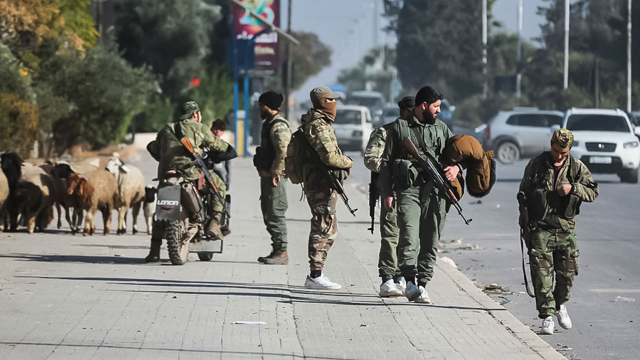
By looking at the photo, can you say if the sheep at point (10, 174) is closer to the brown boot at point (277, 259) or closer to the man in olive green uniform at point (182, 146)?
the man in olive green uniform at point (182, 146)

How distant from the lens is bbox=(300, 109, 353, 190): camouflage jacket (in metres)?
11.6

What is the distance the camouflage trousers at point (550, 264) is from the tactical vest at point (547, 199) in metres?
0.13

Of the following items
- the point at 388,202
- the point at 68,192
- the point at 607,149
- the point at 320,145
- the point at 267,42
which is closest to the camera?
the point at 388,202

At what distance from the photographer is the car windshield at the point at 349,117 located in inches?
1854

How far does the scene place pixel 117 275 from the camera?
504 inches

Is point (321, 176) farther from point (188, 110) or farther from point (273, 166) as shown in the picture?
point (188, 110)

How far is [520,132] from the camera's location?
3978 cm

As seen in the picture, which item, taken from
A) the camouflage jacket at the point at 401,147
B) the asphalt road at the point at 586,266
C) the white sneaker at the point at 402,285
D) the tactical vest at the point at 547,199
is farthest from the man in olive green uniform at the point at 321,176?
the tactical vest at the point at 547,199

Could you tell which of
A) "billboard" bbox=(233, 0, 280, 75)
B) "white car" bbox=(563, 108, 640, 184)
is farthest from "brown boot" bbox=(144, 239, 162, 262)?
"billboard" bbox=(233, 0, 280, 75)

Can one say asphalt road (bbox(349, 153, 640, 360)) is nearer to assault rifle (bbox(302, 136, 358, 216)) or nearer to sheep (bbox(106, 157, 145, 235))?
assault rifle (bbox(302, 136, 358, 216))

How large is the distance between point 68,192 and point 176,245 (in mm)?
4017

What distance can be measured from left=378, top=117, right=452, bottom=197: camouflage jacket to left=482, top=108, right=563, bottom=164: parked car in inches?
1143

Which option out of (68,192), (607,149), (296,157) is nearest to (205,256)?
(296,157)

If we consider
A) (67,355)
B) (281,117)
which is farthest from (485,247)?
(67,355)
